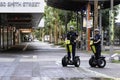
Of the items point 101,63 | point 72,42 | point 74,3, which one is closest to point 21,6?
point 74,3

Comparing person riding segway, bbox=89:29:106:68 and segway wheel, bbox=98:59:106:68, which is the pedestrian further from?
segway wheel, bbox=98:59:106:68

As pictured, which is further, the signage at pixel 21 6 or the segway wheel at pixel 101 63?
the signage at pixel 21 6

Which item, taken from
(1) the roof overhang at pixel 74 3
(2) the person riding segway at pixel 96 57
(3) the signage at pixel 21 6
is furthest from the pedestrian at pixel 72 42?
(1) the roof overhang at pixel 74 3

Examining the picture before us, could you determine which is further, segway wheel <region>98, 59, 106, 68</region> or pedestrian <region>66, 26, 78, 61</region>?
pedestrian <region>66, 26, 78, 61</region>

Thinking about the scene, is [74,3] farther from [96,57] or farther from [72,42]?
[96,57]

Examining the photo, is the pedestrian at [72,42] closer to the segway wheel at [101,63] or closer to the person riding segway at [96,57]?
the person riding segway at [96,57]

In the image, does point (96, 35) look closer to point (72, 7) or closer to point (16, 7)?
point (16, 7)

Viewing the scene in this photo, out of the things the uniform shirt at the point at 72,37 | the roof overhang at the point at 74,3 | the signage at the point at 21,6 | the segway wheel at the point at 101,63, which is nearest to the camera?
the segway wheel at the point at 101,63

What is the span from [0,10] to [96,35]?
16.4 metres

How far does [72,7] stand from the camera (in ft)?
162

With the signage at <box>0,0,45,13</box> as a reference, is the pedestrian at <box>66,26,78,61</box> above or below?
below

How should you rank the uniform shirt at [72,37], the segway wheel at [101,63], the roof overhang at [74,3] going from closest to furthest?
the segway wheel at [101,63]
the uniform shirt at [72,37]
the roof overhang at [74,3]

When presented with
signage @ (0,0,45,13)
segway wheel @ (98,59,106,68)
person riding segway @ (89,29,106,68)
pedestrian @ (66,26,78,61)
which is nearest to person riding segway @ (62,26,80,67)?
pedestrian @ (66,26,78,61)

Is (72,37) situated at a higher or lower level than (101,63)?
higher
